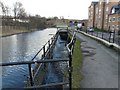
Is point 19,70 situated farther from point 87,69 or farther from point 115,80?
point 115,80

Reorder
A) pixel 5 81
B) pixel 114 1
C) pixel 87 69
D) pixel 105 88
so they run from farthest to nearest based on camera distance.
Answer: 1. pixel 114 1
2. pixel 5 81
3. pixel 87 69
4. pixel 105 88

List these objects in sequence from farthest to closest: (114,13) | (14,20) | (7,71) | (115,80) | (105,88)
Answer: (14,20) → (114,13) → (7,71) → (115,80) → (105,88)

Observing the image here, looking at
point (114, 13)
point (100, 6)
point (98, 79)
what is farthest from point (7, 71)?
point (100, 6)

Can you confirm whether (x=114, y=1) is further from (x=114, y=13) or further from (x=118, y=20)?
(x=118, y=20)

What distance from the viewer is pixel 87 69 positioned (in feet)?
24.4

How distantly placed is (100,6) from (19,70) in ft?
183

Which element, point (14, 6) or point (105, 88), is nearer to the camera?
point (105, 88)

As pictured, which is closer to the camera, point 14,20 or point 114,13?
point 114,13

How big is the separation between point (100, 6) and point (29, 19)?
40.8 meters

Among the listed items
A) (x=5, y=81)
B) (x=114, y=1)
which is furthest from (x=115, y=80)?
(x=114, y=1)

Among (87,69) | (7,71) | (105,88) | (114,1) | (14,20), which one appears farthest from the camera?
(14,20)

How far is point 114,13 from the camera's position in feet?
163

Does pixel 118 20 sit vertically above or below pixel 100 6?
below

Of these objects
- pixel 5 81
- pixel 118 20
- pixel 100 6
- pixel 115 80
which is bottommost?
pixel 5 81
